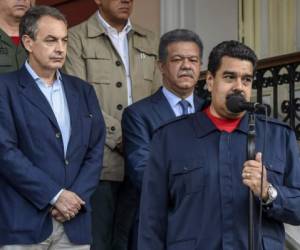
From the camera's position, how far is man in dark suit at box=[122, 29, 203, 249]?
468 centimetres

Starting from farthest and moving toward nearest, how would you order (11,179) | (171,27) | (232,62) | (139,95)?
1. (171,27)
2. (139,95)
3. (11,179)
4. (232,62)

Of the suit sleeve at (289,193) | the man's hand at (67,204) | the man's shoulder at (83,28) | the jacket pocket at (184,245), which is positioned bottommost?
the jacket pocket at (184,245)

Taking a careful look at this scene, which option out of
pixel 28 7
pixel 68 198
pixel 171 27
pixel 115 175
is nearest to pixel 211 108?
pixel 68 198

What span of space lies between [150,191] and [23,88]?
3.46 feet

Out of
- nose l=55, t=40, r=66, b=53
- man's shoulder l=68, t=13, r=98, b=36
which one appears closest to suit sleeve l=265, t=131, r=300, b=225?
nose l=55, t=40, r=66, b=53

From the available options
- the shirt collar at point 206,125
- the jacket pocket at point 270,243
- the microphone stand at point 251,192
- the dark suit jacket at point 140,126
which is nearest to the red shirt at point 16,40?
the dark suit jacket at point 140,126

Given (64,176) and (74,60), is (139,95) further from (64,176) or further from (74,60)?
(64,176)

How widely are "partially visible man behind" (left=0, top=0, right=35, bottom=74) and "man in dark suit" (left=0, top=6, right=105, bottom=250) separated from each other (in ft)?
0.81

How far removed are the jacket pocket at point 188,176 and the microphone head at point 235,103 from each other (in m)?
0.25

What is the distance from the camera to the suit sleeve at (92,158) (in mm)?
4422

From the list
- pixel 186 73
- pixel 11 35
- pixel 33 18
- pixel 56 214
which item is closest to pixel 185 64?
pixel 186 73

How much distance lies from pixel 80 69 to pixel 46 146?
89 centimetres

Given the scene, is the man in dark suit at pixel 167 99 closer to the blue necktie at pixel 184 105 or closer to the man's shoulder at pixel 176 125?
the blue necktie at pixel 184 105

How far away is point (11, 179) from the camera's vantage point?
4.28 metres
